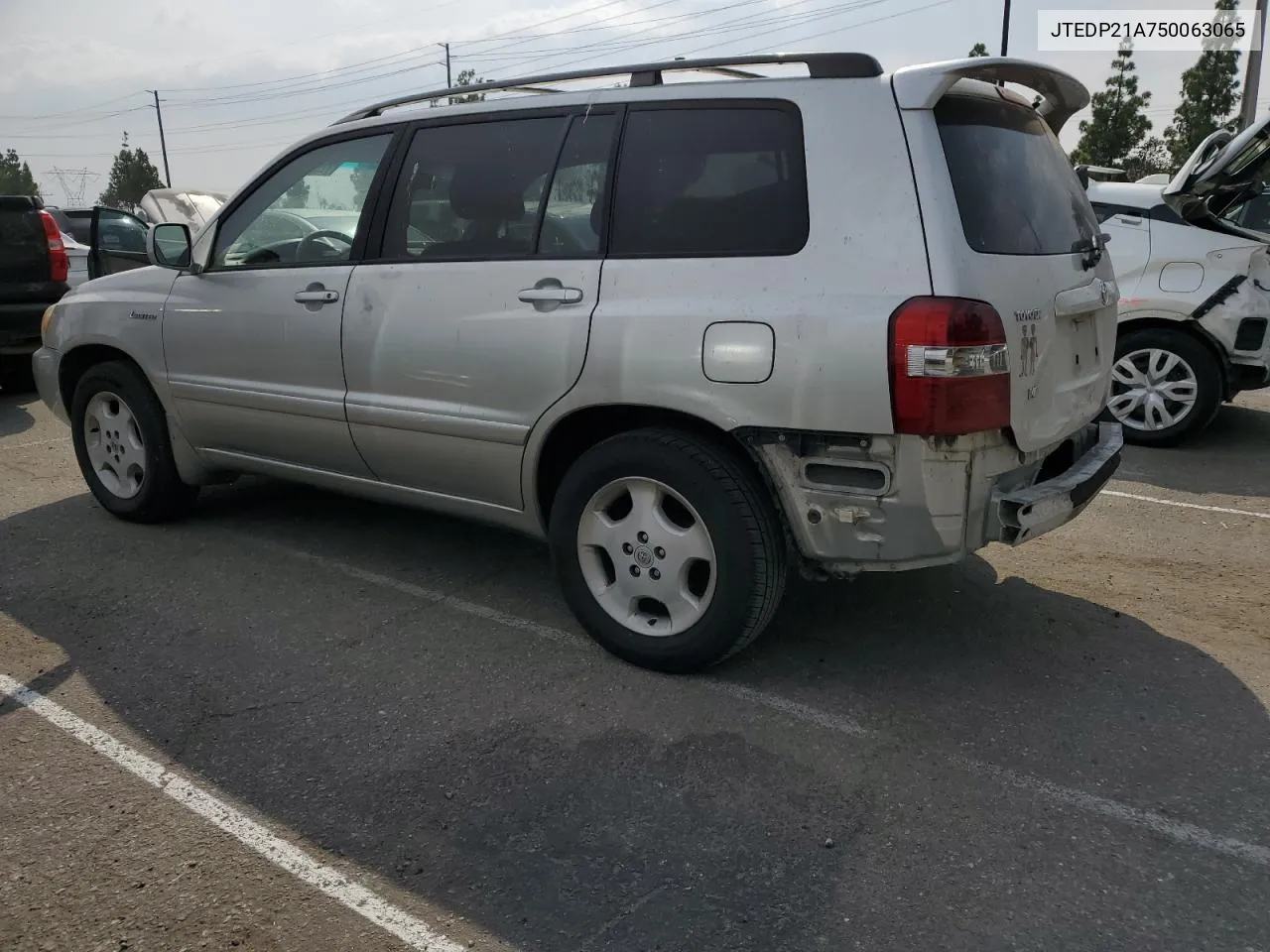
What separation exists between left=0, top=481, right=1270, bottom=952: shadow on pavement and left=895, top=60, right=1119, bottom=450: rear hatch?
904mm

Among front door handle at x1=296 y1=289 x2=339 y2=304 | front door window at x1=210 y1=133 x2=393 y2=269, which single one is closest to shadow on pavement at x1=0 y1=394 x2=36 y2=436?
front door window at x1=210 y1=133 x2=393 y2=269

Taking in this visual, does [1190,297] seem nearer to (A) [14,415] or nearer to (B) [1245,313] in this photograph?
(B) [1245,313]

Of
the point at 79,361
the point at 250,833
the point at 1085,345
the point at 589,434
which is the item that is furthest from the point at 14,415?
the point at 1085,345

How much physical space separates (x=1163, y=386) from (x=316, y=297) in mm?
5525

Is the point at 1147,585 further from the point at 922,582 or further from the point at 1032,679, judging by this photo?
the point at 1032,679

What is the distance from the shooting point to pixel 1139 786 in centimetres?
284

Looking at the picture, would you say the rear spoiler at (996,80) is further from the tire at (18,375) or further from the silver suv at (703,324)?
the tire at (18,375)

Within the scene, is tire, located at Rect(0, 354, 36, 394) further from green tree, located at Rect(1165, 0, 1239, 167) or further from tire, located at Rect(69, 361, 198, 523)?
green tree, located at Rect(1165, 0, 1239, 167)

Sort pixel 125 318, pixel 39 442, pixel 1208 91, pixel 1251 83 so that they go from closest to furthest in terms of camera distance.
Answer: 1. pixel 125 318
2. pixel 39 442
3. pixel 1251 83
4. pixel 1208 91

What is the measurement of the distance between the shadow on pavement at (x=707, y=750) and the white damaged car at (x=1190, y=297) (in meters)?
3.28

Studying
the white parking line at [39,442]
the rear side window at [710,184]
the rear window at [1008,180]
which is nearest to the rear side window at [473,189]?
the rear side window at [710,184]

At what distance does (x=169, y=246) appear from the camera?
4.73m

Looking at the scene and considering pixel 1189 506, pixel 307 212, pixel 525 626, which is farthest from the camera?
pixel 1189 506

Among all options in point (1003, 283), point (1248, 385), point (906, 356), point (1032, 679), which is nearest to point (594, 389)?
point (906, 356)
